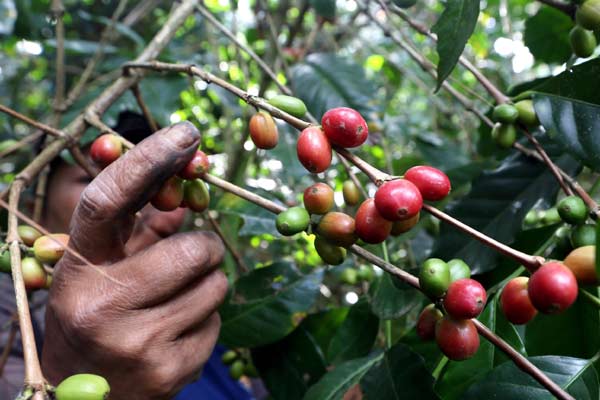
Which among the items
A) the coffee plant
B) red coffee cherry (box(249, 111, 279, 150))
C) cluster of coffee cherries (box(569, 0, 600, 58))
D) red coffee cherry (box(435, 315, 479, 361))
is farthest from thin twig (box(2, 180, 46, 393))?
cluster of coffee cherries (box(569, 0, 600, 58))

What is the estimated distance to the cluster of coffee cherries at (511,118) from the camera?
89cm

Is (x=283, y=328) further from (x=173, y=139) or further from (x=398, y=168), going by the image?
(x=398, y=168)

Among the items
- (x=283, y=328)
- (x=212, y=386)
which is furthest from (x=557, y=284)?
(x=212, y=386)

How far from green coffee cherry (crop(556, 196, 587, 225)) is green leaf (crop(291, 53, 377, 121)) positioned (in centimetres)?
79

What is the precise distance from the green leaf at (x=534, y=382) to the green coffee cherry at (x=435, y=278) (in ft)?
0.50

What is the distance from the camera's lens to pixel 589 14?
2.69ft

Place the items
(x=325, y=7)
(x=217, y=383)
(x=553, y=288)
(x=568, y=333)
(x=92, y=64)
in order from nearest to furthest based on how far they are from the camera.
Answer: (x=553, y=288)
(x=568, y=333)
(x=325, y=7)
(x=92, y=64)
(x=217, y=383)

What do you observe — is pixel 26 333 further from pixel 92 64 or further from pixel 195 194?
pixel 92 64

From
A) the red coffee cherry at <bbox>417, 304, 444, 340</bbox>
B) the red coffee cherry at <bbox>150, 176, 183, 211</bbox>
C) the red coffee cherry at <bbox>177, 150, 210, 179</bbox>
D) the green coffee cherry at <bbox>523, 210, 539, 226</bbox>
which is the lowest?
the green coffee cherry at <bbox>523, 210, 539, 226</bbox>

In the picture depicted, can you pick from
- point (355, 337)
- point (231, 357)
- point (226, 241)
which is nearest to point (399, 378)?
point (355, 337)

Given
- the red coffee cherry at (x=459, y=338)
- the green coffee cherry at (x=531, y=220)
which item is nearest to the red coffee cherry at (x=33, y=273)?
the red coffee cherry at (x=459, y=338)

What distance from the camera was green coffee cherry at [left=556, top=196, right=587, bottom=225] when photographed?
2.41 feet

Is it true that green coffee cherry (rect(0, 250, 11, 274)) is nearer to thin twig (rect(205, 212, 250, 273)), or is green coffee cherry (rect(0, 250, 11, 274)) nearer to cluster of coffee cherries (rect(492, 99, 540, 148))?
thin twig (rect(205, 212, 250, 273))

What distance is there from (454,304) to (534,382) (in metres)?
0.18
